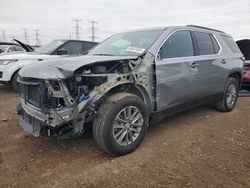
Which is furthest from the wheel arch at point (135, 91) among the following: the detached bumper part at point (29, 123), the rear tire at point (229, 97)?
the rear tire at point (229, 97)

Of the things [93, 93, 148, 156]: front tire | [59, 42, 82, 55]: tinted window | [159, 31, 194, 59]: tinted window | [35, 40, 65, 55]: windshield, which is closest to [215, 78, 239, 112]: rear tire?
[159, 31, 194, 59]: tinted window

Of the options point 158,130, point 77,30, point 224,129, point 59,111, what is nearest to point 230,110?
point 224,129

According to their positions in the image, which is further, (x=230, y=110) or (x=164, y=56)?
(x=230, y=110)

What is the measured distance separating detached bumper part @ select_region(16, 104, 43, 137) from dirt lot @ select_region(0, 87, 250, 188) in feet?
1.17

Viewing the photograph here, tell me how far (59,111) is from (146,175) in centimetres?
124

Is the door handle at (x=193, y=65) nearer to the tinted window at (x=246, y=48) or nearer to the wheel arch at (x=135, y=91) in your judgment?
the wheel arch at (x=135, y=91)

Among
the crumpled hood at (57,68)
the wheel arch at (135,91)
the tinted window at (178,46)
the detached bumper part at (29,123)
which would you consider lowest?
the detached bumper part at (29,123)

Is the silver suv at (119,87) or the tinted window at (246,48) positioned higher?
the tinted window at (246,48)

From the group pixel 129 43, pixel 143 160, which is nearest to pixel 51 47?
pixel 129 43

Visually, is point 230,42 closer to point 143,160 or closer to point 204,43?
point 204,43

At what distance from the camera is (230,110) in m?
5.93

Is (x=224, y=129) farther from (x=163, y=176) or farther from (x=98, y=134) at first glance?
(x=98, y=134)

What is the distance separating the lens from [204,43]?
5.03 metres

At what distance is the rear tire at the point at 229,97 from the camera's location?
566 centimetres
